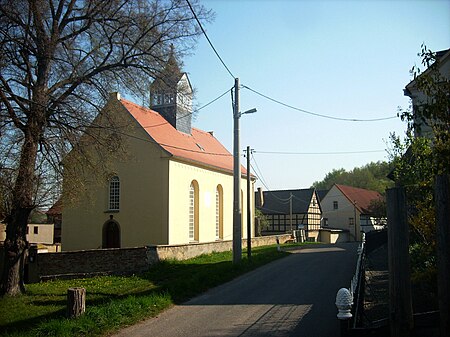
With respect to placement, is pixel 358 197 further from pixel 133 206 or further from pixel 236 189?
pixel 236 189

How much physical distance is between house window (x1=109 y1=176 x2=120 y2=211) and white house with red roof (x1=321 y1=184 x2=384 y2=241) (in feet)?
136

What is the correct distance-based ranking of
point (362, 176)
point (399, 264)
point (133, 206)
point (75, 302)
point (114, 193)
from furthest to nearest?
1. point (362, 176)
2. point (114, 193)
3. point (133, 206)
4. point (75, 302)
5. point (399, 264)

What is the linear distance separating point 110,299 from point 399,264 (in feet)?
30.2

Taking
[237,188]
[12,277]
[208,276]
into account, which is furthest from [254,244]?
[12,277]

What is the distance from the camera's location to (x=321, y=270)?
1872 cm

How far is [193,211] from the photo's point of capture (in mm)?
30641

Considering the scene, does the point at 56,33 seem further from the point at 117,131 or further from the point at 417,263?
the point at 417,263

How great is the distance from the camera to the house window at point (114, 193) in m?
28.4

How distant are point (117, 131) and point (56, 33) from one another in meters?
4.07

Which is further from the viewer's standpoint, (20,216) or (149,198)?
(149,198)

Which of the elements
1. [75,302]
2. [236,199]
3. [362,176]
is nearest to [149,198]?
[236,199]

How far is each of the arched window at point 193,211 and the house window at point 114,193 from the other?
4.82 m

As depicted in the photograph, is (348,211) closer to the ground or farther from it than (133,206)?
farther from it

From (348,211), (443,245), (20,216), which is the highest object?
(348,211)
